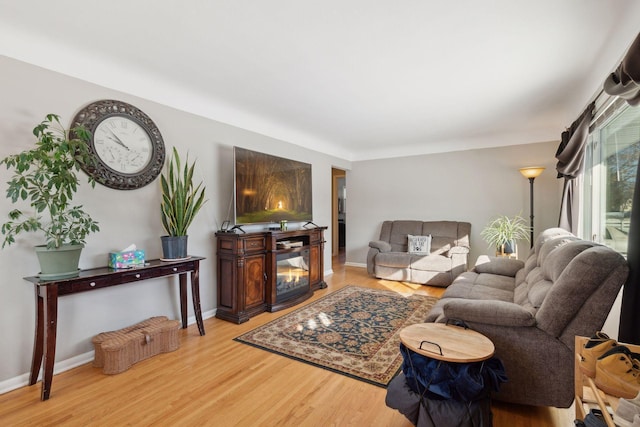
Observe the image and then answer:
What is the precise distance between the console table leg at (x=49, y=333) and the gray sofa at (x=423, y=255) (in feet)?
13.9

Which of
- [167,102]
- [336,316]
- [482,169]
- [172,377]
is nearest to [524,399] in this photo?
[336,316]

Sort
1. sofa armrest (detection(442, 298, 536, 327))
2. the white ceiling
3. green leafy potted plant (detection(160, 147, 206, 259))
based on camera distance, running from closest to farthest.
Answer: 1. sofa armrest (detection(442, 298, 536, 327))
2. the white ceiling
3. green leafy potted plant (detection(160, 147, 206, 259))

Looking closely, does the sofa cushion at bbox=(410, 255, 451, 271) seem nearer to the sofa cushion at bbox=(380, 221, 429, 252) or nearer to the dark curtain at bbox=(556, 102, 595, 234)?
the sofa cushion at bbox=(380, 221, 429, 252)

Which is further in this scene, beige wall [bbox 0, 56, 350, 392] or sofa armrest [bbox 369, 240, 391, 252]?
sofa armrest [bbox 369, 240, 391, 252]

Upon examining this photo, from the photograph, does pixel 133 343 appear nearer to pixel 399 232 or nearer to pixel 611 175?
pixel 611 175

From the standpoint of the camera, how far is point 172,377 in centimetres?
219

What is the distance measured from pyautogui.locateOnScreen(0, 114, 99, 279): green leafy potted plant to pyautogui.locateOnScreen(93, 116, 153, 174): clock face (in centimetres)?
28

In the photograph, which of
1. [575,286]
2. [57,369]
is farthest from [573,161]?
[57,369]

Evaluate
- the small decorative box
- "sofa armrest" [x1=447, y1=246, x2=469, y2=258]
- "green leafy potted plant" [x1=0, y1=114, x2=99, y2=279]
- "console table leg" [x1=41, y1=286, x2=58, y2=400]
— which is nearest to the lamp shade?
"sofa armrest" [x1=447, y1=246, x2=469, y2=258]

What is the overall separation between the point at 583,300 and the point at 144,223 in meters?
→ 3.33

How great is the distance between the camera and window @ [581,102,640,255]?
7.37 feet

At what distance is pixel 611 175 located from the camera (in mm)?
2621

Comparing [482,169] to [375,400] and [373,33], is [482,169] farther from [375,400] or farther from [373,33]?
[375,400]

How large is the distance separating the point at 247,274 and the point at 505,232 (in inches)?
147
